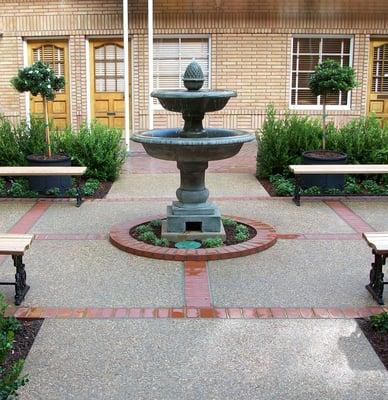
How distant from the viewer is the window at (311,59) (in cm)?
1548

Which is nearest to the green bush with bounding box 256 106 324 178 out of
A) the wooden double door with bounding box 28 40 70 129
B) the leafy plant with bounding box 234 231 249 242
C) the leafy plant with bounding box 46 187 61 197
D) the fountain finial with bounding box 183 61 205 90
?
the leafy plant with bounding box 46 187 61 197

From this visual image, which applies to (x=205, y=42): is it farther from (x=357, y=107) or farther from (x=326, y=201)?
(x=326, y=201)

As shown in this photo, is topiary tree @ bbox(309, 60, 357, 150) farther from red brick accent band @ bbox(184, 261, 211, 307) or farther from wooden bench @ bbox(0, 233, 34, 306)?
wooden bench @ bbox(0, 233, 34, 306)

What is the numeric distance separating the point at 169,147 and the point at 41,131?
456 centimetres

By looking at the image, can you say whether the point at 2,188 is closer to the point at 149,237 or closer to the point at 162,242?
the point at 149,237

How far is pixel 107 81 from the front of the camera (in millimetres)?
15602

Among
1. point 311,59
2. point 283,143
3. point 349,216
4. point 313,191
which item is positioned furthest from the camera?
point 311,59

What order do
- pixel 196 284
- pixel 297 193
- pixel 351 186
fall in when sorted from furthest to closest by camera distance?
pixel 351 186
pixel 297 193
pixel 196 284

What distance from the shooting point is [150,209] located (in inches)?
344

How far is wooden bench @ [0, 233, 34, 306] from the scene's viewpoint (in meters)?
5.32

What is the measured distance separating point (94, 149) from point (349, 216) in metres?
4.34

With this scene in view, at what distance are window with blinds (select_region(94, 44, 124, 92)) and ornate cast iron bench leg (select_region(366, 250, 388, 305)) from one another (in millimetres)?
11101

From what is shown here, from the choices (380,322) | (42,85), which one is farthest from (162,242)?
(42,85)

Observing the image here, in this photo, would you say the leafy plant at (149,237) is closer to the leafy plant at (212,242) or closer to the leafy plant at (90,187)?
the leafy plant at (212,242)
